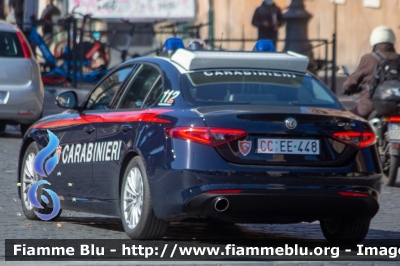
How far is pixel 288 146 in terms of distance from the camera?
23.9ft

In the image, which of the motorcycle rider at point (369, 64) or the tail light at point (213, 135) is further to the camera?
the motorcycle rider at point (369, 64)

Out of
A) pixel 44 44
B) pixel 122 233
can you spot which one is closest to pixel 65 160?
pixel 122 233

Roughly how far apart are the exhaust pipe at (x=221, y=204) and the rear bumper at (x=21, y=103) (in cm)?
943

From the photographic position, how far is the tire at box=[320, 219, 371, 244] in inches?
312

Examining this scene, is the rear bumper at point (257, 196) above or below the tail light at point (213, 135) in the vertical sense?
below

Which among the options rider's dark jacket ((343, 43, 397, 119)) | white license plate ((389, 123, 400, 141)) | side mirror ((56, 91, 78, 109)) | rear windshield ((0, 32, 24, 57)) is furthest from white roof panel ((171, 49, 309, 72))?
rear windshield ((0, 32, 24, 57))

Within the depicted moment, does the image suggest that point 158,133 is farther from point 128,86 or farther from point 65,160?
point 65,160

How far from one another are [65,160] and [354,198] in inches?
94.9

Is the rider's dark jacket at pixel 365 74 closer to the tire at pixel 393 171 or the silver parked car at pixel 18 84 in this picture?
the tire at pixel 393 171

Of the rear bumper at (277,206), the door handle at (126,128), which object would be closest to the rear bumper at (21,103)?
the door handle at (126,128)

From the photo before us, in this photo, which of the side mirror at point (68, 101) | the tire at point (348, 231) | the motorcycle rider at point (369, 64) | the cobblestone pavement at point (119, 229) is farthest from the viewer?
the motorcycle rider at point (369, 64)

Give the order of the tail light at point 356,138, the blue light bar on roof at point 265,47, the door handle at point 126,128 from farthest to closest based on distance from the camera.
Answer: the blue light bar on roof at point 265,47, the door handle at point 126,128, the tail light at point 356,138

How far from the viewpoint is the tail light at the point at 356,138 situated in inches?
291

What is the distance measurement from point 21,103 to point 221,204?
31.1ft
